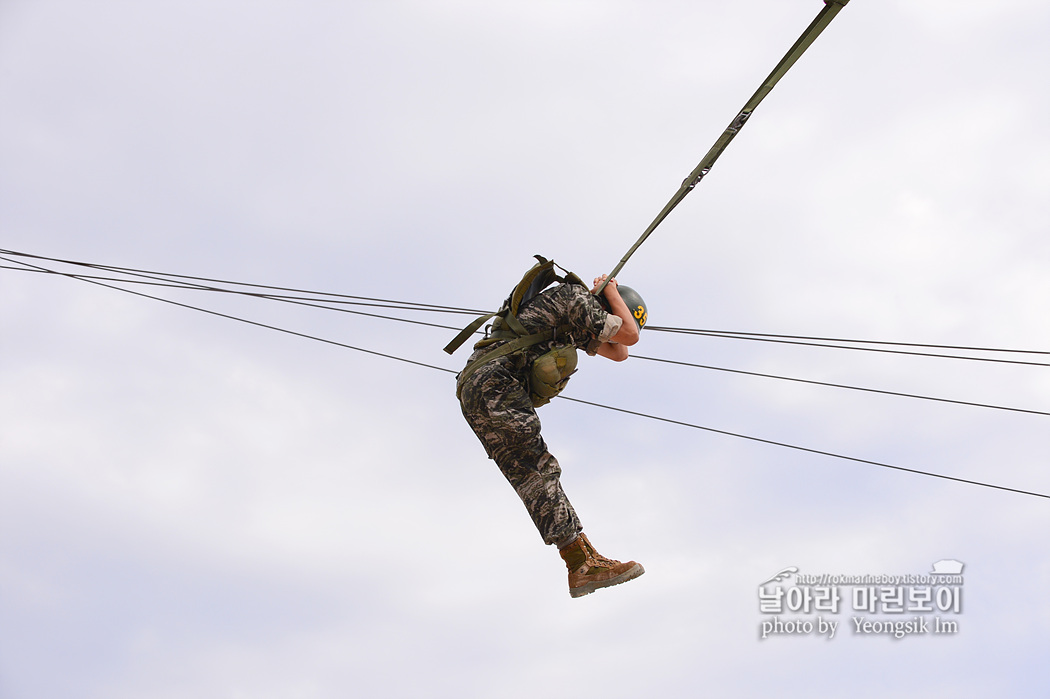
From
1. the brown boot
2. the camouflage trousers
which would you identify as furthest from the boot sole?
the camouflage trousers

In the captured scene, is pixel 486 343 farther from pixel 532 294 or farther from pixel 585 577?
pixel 585 577

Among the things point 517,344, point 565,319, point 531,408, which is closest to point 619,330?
point 565,319

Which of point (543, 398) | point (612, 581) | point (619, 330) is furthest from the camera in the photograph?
Answer: point (543, 398)

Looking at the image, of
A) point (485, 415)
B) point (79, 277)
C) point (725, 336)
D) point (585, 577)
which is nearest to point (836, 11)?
point (725, 336)

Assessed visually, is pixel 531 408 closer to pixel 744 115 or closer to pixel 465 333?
pixel 465 333

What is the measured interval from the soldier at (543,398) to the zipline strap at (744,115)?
374mm

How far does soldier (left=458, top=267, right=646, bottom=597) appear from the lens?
25.6ft

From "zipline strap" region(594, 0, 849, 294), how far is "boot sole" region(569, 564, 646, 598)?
6.91 feet

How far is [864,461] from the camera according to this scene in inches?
393

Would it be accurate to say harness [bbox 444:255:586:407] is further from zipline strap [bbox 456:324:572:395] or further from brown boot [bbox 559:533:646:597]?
brown boot [bbox 559:533:646:597]

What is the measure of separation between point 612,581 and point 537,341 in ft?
6.11

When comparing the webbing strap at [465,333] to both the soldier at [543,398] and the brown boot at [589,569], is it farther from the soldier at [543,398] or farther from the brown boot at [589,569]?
the brown boot at [589,569]

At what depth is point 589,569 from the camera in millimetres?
7746

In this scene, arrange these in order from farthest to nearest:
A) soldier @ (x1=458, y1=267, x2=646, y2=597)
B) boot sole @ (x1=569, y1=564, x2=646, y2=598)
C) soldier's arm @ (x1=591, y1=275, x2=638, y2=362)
A: soldier's arm @ (x1=591, y1=275, x2=638, y2=362), soldier @ (x1=458, y1=267, x2=646, y2=597), boot sole @ (x1=569, y1=564, x2=646, y2=598)
